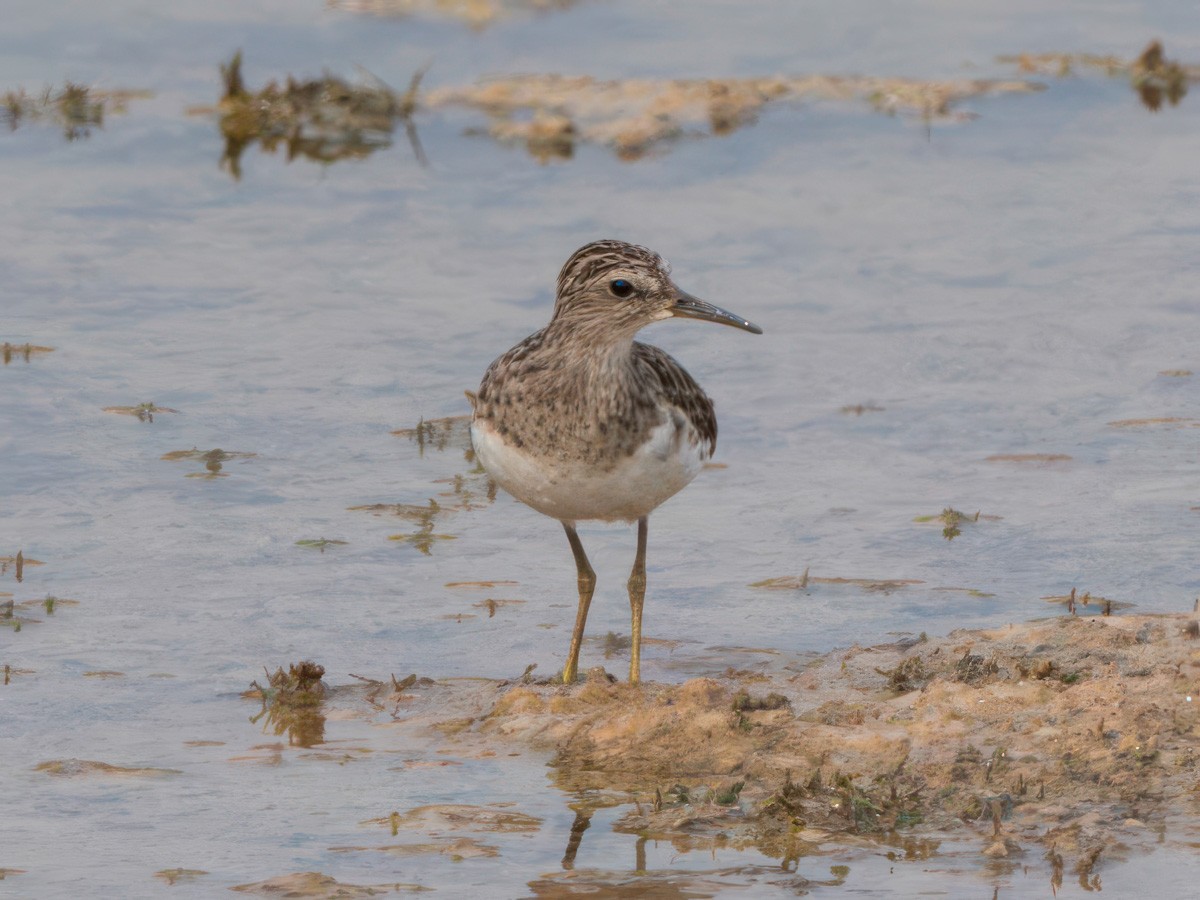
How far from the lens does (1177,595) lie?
29.7ft

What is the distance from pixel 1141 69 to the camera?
18.1 meters

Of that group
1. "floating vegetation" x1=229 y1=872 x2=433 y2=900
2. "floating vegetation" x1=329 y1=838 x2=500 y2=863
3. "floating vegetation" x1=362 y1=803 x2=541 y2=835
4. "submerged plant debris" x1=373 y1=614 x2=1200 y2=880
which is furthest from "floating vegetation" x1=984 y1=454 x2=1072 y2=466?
"floating vegetation" x1=229 y1=872 x2=433 y2=900

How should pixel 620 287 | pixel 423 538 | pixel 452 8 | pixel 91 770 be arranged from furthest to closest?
pixel 452 8 → pixel 423 538 → pixel 620 287 → pixel 91 770

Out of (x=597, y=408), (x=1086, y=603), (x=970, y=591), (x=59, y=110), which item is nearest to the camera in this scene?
(x=597, y=408)

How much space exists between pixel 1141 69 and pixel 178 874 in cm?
1408

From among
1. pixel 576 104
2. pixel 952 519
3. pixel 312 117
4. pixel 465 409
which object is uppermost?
pixel 576 104

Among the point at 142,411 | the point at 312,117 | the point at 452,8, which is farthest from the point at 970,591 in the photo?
the point at 452,8

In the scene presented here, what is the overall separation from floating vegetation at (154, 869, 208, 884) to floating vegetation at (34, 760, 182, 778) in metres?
0.83

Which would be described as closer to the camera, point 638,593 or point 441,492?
point 638,593

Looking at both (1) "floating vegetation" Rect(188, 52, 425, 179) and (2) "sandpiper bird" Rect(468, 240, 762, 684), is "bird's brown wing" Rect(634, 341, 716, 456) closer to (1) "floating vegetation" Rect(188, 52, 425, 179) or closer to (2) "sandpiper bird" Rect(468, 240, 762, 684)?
(2) "sandpiper bird" Rect(468, 240, 762, 684)

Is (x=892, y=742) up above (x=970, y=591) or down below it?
below

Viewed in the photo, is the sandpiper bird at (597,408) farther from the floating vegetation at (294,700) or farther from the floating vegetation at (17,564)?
the floating vegetation at (17,564)

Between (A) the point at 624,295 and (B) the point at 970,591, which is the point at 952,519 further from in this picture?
(A) the point at 624,295

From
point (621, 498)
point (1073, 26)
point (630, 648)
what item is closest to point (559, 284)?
point (621, 498)
